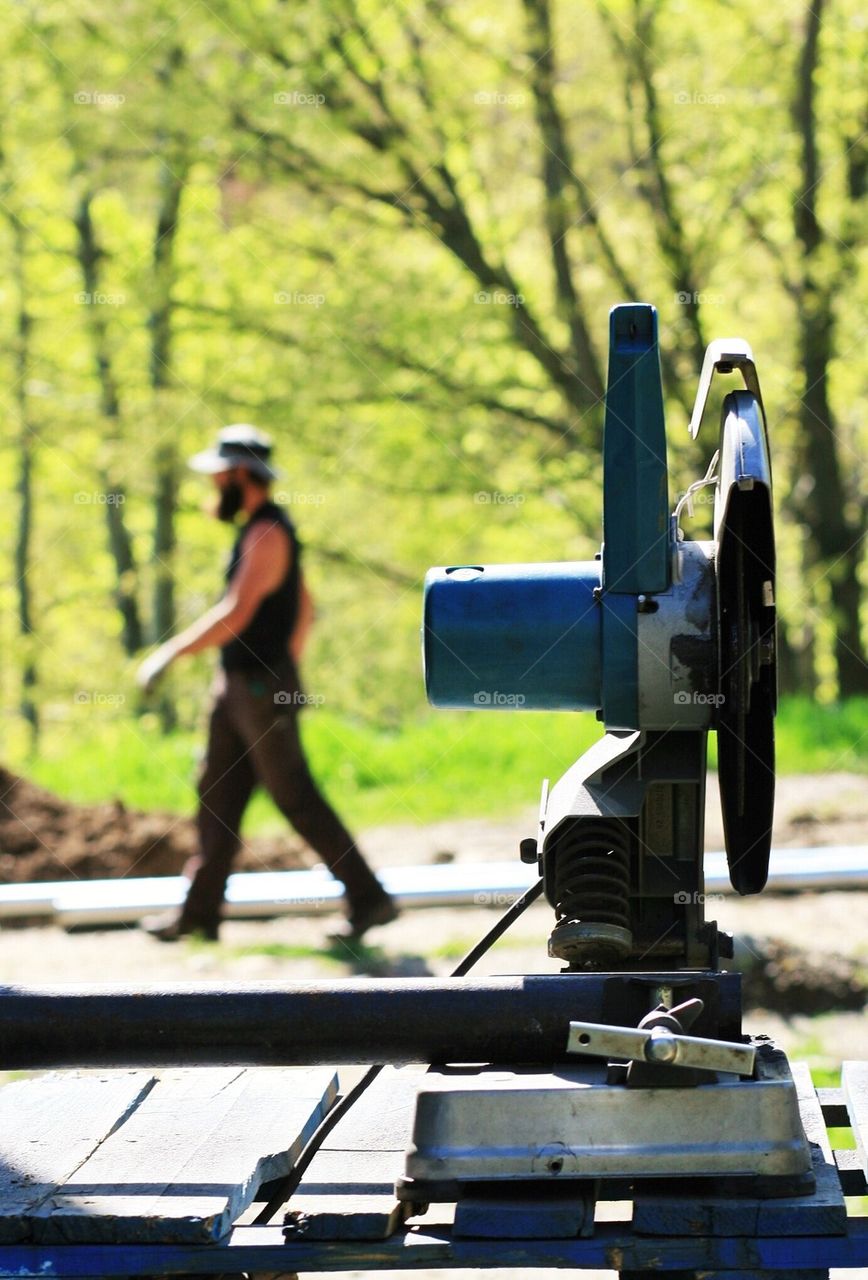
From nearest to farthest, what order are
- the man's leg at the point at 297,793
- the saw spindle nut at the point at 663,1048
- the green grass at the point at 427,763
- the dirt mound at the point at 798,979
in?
the saw spindle nut at the point at 663,1048
the dirt mound at the point at 798,979
the man's leg at the point at 297,793
the green grass at the point at 427,763

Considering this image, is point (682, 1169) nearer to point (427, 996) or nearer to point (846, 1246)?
point (846, 1246)

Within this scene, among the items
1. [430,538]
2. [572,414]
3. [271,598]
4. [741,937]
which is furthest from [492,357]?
[741,937]

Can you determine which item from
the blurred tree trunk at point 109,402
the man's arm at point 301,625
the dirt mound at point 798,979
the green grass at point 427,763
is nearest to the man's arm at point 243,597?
the man's arm at point 301,625

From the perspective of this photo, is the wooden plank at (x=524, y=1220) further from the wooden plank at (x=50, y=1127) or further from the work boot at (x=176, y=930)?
the work boot at (x=176, y=930)

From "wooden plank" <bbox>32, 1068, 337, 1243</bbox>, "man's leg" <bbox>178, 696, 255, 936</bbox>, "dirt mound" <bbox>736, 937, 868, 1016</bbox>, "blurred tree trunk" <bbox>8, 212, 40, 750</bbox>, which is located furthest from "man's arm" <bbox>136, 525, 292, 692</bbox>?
"blurred tree trunk" <bbox>8, 212, 40, 750</bbox>

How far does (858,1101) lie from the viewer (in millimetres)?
2654

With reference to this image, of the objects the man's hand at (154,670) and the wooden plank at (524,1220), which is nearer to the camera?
the wooden plank at (524,1220)

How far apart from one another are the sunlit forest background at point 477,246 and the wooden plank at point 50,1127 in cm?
670

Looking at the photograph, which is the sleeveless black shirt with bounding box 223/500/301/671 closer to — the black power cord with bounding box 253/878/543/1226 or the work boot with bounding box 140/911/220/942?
the work boot with bounding box 140/911/220/942

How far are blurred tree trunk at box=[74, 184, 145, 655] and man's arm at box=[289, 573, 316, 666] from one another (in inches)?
348

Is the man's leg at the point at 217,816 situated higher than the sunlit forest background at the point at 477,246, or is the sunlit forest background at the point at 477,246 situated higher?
the sunlit forest background at the point at 477,246

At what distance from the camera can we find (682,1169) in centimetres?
221

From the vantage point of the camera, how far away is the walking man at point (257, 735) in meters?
6.41

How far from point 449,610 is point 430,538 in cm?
1456
